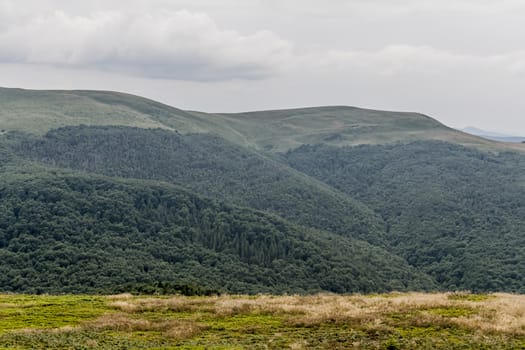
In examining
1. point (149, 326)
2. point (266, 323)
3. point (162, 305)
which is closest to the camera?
point (149, 326)

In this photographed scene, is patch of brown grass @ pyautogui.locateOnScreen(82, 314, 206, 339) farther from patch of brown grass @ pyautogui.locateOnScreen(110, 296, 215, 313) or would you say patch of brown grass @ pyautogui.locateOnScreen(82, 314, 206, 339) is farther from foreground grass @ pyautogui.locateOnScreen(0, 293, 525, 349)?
patch of brown grass @ pyautogui.locateOnScreen(110, 296, 215, 313)

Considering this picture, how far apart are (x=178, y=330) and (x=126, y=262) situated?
15686 cm

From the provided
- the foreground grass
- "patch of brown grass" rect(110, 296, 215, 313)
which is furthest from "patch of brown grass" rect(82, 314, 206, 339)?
"patch of brown grass" rect(110, 296, 215, 313)

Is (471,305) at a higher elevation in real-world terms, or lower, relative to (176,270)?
higher

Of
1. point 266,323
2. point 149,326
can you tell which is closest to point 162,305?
point 149,326

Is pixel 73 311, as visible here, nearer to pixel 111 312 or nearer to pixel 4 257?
pixel 111 312

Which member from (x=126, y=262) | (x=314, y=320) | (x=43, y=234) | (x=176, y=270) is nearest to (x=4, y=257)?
(x=43, y=234)

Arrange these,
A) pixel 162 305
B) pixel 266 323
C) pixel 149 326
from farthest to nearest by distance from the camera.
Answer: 1. pixel 162 305
2. pixel 266 323
3. pixel 149 326

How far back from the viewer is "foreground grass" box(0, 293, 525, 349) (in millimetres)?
27469

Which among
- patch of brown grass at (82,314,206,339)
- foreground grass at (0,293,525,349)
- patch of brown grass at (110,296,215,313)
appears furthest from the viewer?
patch of brown grass at (110,296,215,313)

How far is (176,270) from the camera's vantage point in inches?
7362

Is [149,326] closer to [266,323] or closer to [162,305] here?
[266,323]

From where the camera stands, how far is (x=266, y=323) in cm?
3306

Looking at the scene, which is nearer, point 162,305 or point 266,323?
point 266,323
